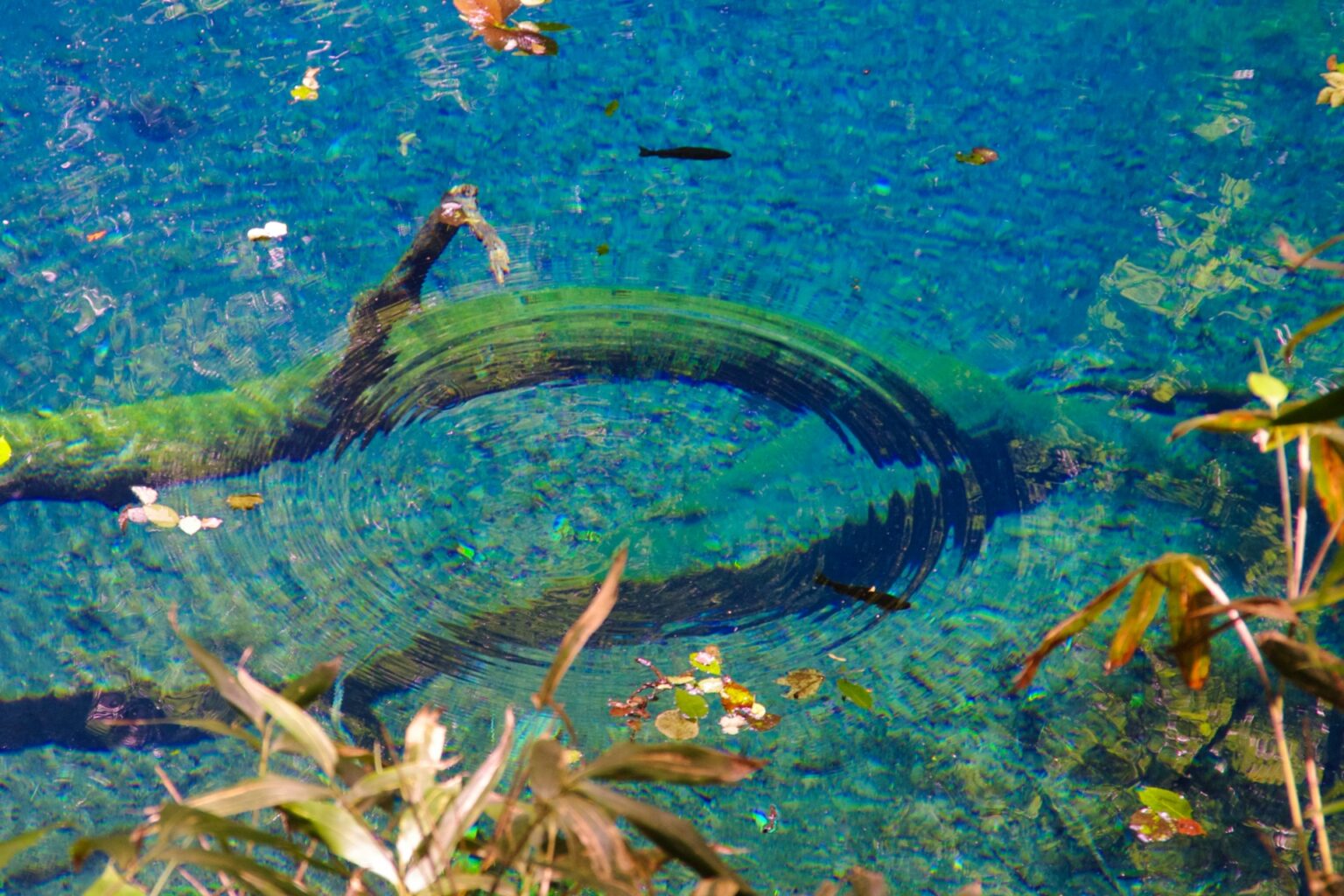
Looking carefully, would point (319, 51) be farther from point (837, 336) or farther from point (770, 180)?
point (837, 336)

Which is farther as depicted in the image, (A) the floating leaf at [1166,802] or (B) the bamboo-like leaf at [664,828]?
(A) the floating leaf at [1166,802]

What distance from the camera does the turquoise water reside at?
7.11ft

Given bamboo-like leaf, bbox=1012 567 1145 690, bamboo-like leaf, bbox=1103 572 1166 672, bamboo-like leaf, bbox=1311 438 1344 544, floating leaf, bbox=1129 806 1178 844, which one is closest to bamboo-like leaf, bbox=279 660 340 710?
bamboo-like leaf, bbox=1012 567 1145 690

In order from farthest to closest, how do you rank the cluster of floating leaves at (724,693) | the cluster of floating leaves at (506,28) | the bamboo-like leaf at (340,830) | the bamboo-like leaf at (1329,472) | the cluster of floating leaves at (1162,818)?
the cluster of floating leaves at (506,28), the cluster of floating leaves at (724,693), the cluster of floating leaves at (1162,818), the bamboo-like leaf at (1329,472), the bamboo-like leaf at (340,830)

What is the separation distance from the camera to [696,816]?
2.13 m

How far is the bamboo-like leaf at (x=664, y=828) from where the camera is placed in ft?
2.72

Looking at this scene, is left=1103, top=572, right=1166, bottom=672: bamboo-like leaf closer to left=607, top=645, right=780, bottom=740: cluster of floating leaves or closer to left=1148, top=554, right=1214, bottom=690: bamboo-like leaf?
left=1148, top=554, right=1214, bottom=690: bamboo-like leaf

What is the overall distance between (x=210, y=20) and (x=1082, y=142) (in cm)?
252

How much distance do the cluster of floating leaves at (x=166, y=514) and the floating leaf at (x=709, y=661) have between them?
105cm

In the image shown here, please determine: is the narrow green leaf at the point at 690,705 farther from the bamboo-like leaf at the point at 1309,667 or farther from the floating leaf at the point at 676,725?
the bamboo-like leaf at the point at 1309,667

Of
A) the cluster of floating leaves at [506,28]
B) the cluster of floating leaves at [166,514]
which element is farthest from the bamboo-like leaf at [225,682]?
the cluster of floating leaves at [506,28]

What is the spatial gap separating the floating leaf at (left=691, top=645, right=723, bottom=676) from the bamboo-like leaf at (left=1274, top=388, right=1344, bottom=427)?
1.46m

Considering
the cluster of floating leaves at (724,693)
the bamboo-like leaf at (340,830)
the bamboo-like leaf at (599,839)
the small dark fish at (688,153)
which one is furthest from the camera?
the small dark fish at (688,153)

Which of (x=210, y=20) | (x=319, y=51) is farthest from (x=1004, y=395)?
(x=210, y=20)
